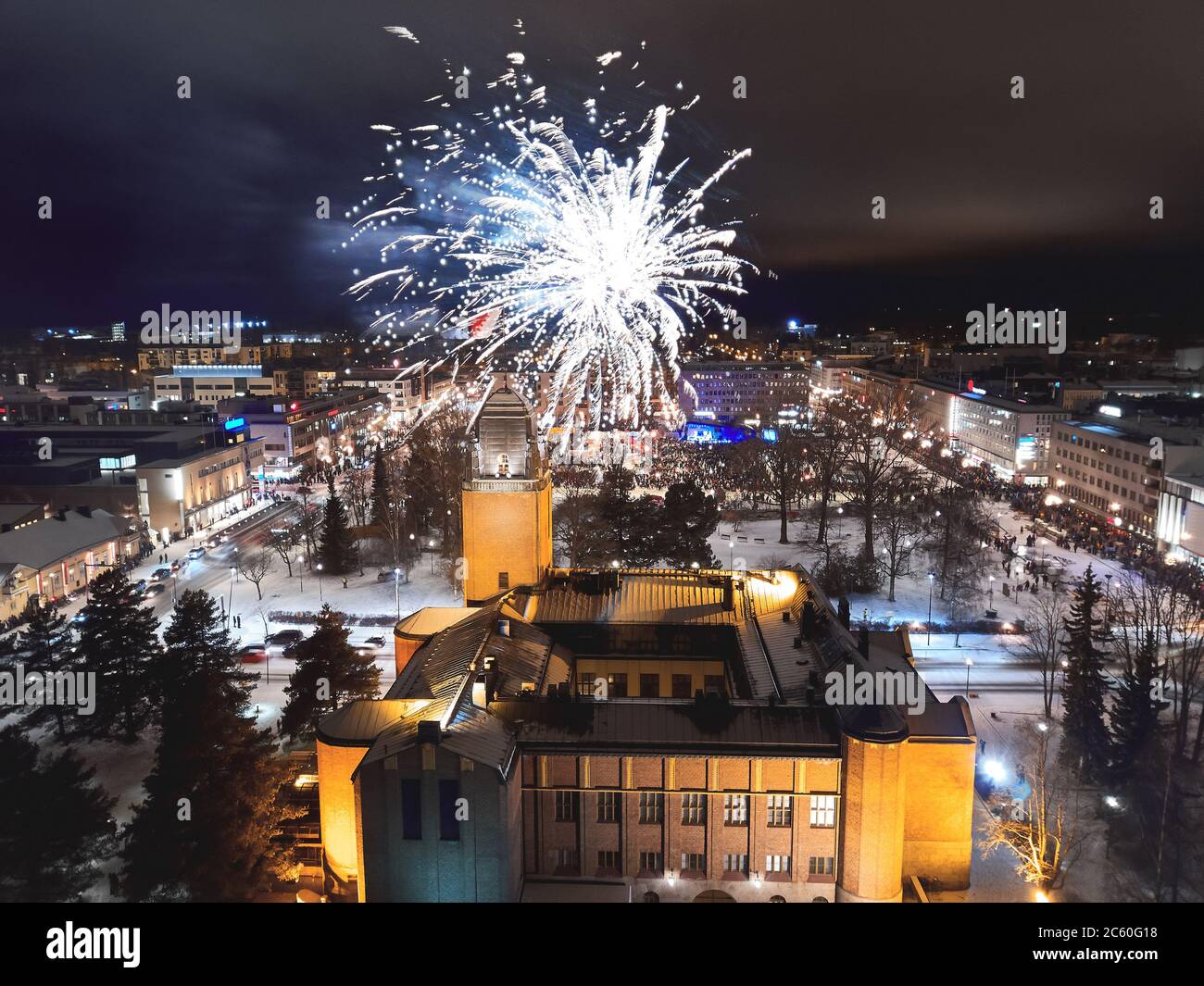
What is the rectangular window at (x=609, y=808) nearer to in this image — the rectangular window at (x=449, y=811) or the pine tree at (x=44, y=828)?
the rectangular window at (x=449, y=811)

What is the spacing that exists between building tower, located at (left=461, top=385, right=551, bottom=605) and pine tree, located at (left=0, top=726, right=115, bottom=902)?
13986 mm

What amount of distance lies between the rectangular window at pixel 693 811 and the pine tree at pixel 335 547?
3457 centimetres

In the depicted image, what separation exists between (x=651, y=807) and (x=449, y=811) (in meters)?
5.09

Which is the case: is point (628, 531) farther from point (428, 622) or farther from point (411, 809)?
point (411, 809)

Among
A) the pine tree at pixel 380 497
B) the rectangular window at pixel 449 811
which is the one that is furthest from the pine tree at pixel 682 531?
the rectangular window at pixel 449 811

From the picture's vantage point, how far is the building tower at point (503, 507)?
101 ft

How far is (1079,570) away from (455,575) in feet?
114

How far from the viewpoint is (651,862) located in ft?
67.6

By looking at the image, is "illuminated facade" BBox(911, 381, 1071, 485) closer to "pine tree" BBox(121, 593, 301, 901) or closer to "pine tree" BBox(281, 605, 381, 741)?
"pine tree" BBox(281, 605, 381, 741)

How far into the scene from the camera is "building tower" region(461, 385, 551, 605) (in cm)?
3088

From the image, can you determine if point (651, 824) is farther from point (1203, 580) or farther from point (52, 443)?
point (52, 443)

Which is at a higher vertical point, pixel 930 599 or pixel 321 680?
pixel 321 680

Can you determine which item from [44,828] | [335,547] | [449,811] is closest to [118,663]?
[44,828]
